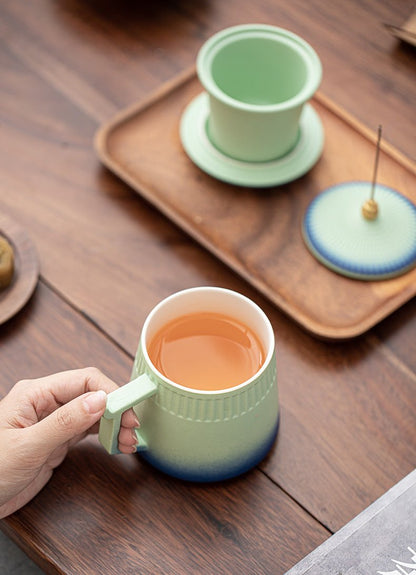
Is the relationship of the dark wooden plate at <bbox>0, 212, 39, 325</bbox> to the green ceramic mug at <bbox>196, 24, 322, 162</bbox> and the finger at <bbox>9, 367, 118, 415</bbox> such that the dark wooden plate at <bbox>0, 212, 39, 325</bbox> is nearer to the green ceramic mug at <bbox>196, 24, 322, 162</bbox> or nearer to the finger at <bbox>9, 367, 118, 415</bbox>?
the finger at <bbox>9, 367, 118, 415</bbox>

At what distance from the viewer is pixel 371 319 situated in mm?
892

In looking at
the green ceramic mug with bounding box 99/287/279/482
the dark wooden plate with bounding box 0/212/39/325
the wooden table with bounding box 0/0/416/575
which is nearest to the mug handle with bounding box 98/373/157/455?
the green ceramic mug with bounding box 99/287/279/482

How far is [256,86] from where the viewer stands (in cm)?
104

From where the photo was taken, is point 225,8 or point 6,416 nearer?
point 6,416

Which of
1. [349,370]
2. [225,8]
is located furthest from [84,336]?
[225,8]

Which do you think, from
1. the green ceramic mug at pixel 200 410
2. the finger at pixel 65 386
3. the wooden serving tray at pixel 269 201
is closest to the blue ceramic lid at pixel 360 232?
the wooden serving tray at pixel 269 201

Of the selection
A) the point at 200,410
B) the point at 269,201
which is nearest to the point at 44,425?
the point at 200,410

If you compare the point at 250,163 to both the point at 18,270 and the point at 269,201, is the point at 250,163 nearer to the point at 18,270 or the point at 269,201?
the point at 269,201

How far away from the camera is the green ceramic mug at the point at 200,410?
2.33 feet

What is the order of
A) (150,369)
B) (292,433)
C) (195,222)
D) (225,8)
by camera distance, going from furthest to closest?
1. (225,8)
2. (195,222)
3. (292,433)
4. (150,369)

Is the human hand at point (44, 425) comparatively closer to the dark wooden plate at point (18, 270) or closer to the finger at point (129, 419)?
the finger at point (129, 419)

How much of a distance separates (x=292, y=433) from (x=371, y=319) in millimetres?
150

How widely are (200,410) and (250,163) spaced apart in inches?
15.2

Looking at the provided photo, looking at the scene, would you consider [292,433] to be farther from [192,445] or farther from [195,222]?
[195,222]
